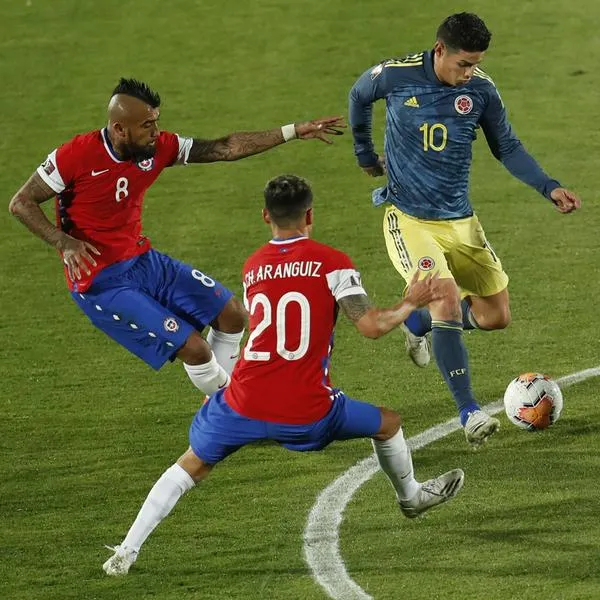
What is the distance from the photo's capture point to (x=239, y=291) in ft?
39.2

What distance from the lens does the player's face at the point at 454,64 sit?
870cm

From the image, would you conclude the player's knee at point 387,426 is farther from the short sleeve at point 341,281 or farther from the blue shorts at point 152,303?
the blue shorts at point 152,303

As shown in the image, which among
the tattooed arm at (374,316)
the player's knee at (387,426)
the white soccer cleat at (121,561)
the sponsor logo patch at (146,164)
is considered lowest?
the white soccer cleat at (121,561)

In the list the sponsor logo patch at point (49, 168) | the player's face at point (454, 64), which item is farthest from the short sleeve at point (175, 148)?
the player's face at point (454, 64)

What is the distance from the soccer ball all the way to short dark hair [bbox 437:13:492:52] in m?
2.03

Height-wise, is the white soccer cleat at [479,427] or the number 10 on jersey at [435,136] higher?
the number 10 on jersey at [435,136]

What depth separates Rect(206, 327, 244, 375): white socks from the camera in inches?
373

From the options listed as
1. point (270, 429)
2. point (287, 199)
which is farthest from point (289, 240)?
point (270, 429)

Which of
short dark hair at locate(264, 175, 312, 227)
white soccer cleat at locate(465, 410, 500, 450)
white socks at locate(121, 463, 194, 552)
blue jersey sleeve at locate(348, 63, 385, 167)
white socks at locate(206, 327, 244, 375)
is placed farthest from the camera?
white socks at locate(206, 327, 244, 375)

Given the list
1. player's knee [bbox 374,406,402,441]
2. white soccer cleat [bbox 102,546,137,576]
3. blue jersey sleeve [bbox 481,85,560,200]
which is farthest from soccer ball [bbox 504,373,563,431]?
white soccer cleat [bbox 102,546,137,576]

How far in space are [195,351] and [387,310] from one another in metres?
2.31

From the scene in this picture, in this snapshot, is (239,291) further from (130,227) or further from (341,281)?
(341,281)

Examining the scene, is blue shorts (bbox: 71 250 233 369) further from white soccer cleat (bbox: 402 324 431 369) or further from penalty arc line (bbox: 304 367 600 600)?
white soccer cleat (bbox: 402 324 431 369)

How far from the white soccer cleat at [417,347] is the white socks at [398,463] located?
2.52 m
